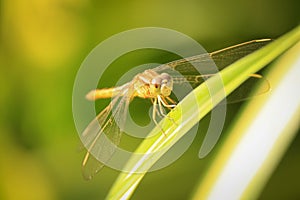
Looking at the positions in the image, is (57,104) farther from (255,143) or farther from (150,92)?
(255,143)

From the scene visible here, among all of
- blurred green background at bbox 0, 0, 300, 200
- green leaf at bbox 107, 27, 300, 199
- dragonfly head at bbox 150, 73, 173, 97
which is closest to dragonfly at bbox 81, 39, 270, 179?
dragonfly head at bbox 150, 73, 173, 97

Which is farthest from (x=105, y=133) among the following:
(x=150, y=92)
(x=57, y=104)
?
(x=57, y=104)

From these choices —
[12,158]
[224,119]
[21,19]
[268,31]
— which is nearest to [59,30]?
[21,19]

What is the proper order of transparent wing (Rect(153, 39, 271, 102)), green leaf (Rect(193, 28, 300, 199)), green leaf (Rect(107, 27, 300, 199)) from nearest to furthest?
1. green leaf (Rect(107, 27, 300, 199))
2. green leaf (Rect(193, 28, 300, 199))
3. transparent wing (Rect(153, 39, 271, 102))

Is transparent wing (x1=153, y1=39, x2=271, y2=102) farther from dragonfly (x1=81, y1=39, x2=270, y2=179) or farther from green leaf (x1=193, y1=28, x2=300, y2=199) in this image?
green leaf (x1=193, y1=28, x2=300, y2=199)

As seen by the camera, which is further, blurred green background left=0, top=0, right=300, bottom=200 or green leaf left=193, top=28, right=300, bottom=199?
blurred green background left=0, top=0, right=300, bottom=200

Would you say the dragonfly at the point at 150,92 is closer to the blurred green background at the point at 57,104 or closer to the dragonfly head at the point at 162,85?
the dragonfly head at the point at 162,85
